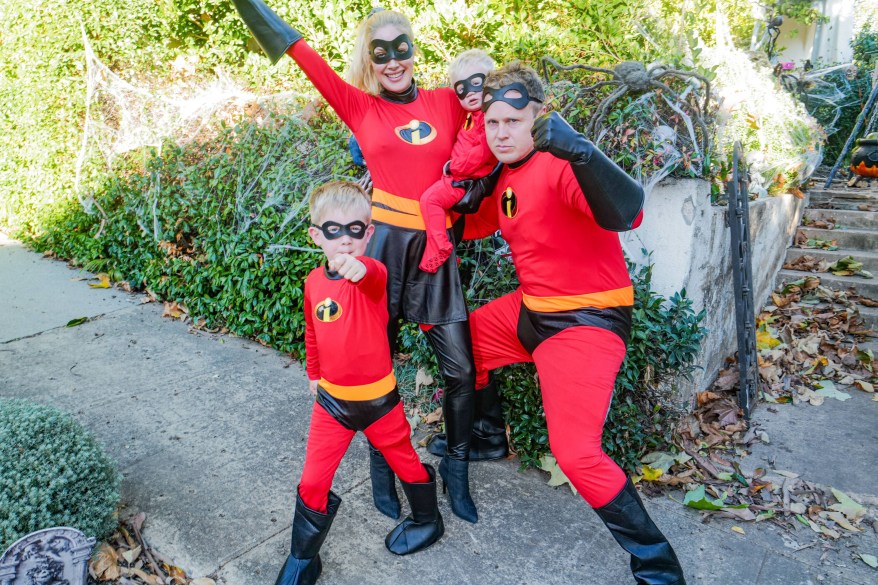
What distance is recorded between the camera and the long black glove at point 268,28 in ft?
8.69

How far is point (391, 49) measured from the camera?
2629mm

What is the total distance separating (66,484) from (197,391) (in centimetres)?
159

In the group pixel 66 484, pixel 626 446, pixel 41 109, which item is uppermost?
pixel 41 109

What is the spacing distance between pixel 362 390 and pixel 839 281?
4823 mm

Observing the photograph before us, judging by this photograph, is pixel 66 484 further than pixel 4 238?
No

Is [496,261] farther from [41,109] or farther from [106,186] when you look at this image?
[41,109]

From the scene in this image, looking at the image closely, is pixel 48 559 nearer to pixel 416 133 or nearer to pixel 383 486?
pixel 383 486

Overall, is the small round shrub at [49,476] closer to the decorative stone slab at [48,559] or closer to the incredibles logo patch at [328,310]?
the decorative stone slab at [48,559]

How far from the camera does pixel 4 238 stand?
298 inches

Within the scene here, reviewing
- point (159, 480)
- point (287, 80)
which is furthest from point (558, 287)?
point (287, 80)

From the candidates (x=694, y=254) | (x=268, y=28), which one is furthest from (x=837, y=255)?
(x=268, y=28)

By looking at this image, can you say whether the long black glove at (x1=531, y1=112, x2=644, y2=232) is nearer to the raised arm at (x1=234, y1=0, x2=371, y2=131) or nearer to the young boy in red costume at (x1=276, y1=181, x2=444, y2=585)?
the young boy in red costume at (x1=276, y1=181, x2=444, y2=585)

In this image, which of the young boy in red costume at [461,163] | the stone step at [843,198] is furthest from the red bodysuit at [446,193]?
the stone step at [843,198]

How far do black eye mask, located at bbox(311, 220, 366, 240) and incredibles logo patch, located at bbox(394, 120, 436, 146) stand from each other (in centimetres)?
54
